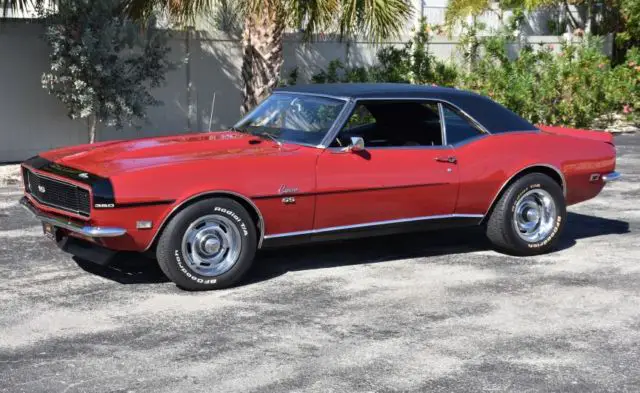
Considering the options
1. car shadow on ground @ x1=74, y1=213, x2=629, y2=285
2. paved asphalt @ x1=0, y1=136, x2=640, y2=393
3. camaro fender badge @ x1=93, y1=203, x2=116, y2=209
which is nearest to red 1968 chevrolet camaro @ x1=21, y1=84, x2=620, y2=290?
camaro fender badge @ x1=93, y1=203, x2=116, y2=209

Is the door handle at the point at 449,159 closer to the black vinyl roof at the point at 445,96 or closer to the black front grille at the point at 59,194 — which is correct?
the black vinyl roof at the point at 445,96

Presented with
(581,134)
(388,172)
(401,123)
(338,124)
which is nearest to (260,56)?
(581,134)

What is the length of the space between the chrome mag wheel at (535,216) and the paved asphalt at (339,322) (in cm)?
23

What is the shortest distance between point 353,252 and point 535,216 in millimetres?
1603

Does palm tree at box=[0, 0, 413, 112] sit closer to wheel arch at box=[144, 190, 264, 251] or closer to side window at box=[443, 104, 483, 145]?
side window at box=[443, 104, 483, 145]

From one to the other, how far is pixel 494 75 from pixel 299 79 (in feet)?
12.5

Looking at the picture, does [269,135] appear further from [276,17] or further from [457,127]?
[276,17]

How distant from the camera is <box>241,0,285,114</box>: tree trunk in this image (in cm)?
1512

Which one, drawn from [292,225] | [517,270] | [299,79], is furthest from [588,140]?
Answer: [299,79]

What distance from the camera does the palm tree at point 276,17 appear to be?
44.9ft

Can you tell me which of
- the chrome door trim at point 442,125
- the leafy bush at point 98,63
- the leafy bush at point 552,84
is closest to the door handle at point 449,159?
the chrome door trim at point 442,125

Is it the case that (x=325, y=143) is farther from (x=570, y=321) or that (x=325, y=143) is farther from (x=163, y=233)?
(x=570, y=321)

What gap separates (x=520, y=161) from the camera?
27.4ft

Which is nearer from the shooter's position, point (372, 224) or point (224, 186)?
point (224, 186)
